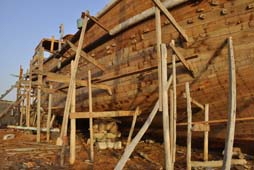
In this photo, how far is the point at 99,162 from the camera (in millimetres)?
6844

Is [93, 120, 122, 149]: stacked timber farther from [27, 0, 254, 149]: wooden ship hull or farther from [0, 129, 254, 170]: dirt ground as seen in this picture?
[27, 0, 254, 149]: wooden ship hull

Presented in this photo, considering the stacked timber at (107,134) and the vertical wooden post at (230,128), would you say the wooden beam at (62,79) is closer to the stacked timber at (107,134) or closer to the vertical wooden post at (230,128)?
the stacked timber at (107,134)

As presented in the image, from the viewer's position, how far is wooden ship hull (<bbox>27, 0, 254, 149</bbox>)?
542cm

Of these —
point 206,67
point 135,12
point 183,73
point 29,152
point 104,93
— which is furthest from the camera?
point 104,93

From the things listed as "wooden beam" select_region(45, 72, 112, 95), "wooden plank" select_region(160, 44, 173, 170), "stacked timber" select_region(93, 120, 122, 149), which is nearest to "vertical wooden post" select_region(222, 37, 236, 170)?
"wooden plank" select_region(160, 44, 173, 170)

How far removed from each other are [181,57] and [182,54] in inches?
17.8

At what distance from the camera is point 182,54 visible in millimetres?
6254

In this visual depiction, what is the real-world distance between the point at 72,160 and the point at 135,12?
4.24 m

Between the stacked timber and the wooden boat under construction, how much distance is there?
589 millimetres

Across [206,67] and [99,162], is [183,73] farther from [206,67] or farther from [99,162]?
[99,162]

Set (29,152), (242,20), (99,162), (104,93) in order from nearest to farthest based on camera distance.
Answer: (242,20), (99,162), (29,152), (104,93)

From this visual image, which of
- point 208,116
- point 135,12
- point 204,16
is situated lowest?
point 208,116

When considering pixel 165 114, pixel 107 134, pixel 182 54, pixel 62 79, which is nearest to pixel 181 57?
pixel 182 54

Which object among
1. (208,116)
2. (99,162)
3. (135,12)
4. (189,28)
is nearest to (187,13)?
(189,28)
